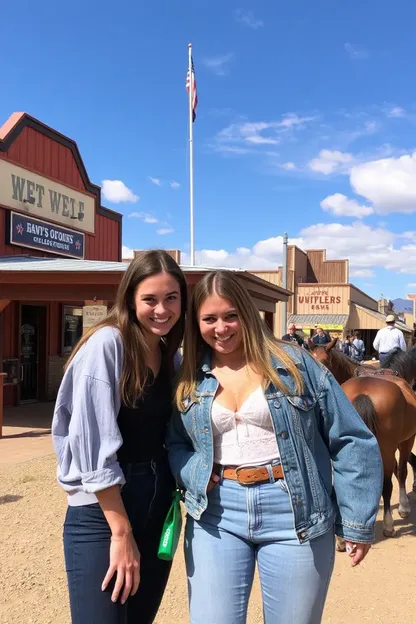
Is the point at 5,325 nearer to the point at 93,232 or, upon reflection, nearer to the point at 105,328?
the point at 93,232

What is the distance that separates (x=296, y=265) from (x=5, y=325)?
24298 millimetres

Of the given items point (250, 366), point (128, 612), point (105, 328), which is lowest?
point (128, 612)

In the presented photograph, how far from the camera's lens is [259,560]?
182cm

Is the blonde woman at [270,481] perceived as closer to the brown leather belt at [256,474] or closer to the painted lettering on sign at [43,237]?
the brown leather belt at [256,474]

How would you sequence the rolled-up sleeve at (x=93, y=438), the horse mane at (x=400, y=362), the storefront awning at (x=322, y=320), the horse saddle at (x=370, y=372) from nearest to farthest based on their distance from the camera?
1. the rolled-up sleeve at (x=93, y=438)
2. the horse saddle at (x=370, y=372)
3. the horse mane at (x=400, y=362)
4. the storefront awning at (x=322, y=320)

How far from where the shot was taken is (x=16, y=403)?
37.3 ft

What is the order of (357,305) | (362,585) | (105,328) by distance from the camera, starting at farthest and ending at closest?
(357,305), (362,585), (105,328)

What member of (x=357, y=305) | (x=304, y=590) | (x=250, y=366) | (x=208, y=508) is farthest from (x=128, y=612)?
(x=357, y=305)

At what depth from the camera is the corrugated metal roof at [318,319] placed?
29.4 m

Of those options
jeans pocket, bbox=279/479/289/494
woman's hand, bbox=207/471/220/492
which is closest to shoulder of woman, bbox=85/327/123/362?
woman's hand, bbox=207/471/220/492

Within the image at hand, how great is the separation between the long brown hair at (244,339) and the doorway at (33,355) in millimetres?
10435

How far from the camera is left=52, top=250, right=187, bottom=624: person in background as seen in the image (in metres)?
1.72

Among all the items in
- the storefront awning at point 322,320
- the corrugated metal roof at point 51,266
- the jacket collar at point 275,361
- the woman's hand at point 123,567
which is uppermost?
the corrugated metal roof at point 51,266

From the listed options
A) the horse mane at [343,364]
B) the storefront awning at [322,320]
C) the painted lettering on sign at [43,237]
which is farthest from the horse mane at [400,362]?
the storefront awning at [322,320]
